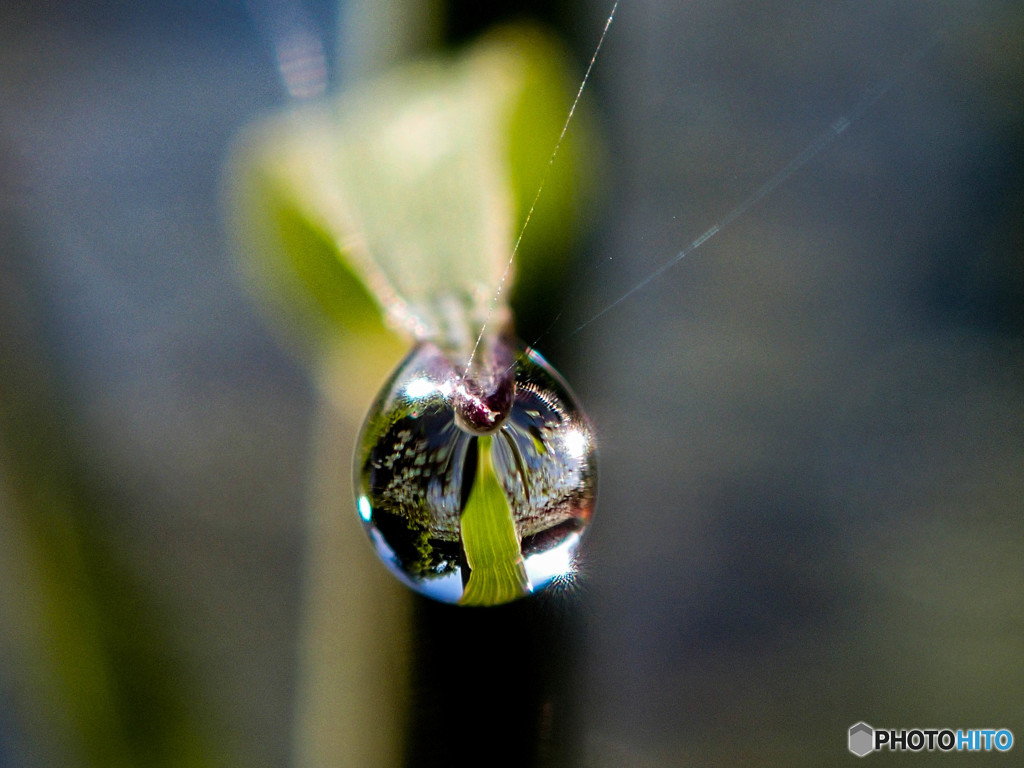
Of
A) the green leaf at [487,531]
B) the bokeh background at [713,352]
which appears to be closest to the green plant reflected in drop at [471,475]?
the green leaf at [487,531]

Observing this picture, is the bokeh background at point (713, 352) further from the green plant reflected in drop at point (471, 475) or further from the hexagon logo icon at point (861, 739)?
the green plant reflected in drop at point (471, 475)

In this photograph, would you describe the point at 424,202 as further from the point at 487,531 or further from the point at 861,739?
the point at 861,739

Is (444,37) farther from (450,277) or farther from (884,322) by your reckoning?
(884,322)

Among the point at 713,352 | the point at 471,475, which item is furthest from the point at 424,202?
the point at 713,352

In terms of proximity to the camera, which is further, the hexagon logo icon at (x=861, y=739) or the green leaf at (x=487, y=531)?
the hexagon logo icon at (x=861, y=739)

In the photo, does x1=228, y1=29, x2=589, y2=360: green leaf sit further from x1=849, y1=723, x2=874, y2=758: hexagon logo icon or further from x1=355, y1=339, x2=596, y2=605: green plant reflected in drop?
x1=849, y1=723, x2=874, y2=758: hexagon logo icon

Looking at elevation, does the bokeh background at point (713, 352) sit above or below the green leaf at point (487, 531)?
above

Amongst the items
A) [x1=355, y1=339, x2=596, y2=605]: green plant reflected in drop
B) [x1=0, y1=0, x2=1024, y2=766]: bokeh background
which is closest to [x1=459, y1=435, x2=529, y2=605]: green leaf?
[x1=355, y1=339, x2=596, y2=605]: green plant reflected in drop
